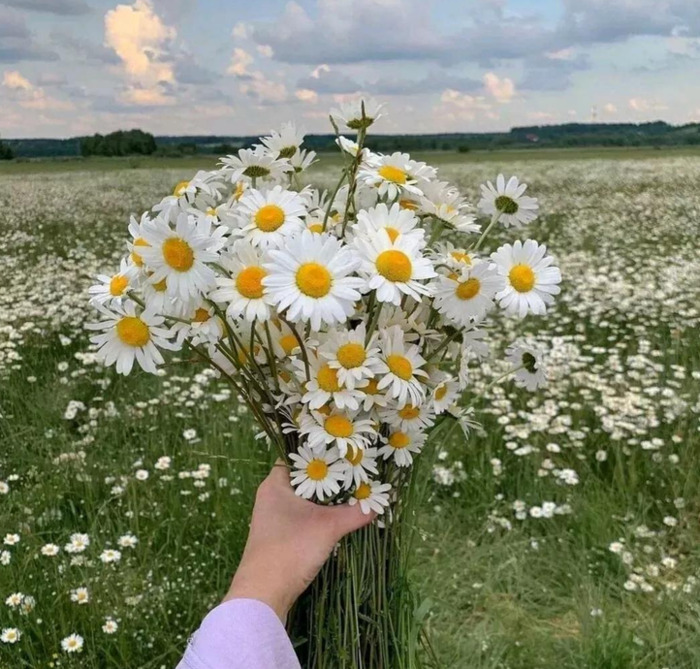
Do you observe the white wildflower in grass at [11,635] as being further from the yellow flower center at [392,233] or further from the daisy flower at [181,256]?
the yellow flower center at [392,233]

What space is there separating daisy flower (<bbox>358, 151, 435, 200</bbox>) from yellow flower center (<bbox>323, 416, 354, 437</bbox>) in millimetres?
329

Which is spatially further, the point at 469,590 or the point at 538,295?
the point at 469,590

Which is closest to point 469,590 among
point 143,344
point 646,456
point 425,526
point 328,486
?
point 425,526

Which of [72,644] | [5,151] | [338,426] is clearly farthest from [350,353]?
[5,151]

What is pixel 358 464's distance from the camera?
119cm

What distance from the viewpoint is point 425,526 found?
3102 millimetres

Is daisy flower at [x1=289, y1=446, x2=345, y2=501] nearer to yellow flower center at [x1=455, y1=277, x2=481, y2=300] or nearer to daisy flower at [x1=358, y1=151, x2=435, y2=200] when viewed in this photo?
yellow flower center at [x1=455, y1=277, x2=481, y2=300]

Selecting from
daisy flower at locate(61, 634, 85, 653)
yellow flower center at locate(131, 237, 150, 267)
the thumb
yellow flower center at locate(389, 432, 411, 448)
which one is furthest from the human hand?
daisy flower at locate(61, 634, 85, 653)

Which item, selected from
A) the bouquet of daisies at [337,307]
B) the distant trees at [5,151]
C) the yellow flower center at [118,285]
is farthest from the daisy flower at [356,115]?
the distant trees at [5,151]

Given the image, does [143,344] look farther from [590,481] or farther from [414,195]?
[590,481]

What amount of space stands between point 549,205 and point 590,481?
9470 millimetres

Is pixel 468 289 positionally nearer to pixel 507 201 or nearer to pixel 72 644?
pixel 507 201

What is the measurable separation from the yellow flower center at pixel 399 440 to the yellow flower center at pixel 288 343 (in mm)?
216

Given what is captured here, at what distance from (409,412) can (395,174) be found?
36 cm
